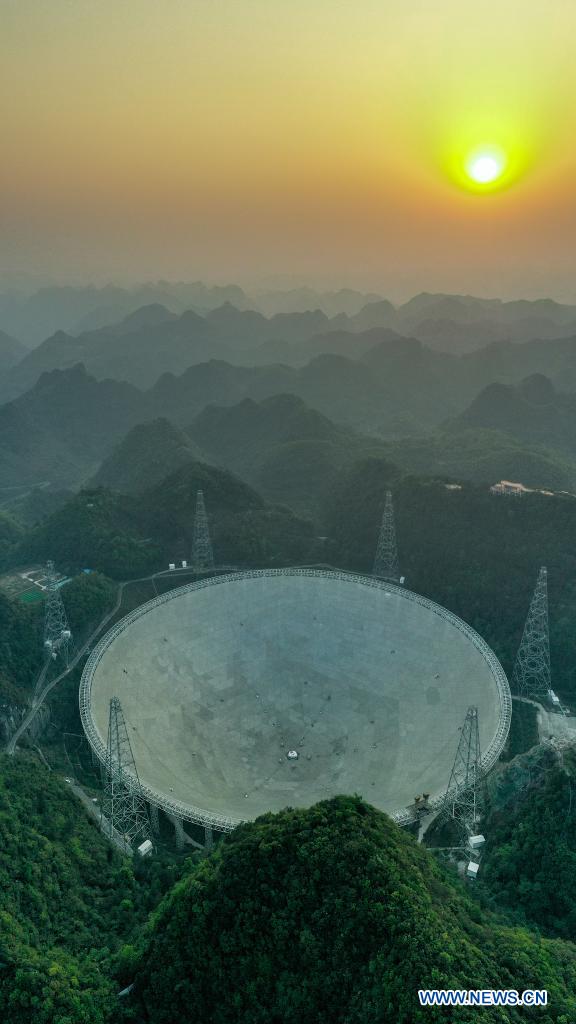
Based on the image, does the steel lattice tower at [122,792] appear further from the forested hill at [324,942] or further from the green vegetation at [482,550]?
the green vegetation at [482,550]

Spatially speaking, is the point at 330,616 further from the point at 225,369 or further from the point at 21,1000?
the point at 225,369

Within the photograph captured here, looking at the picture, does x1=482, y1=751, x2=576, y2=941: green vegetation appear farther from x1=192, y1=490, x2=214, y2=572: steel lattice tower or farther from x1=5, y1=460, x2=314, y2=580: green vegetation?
x1=5, y1=460, x2=314, y2=580: green vegetation

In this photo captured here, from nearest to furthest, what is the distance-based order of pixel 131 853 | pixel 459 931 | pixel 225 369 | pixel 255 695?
pixel 459 931 → pixel 131 853 → pixel 255 695 → pixel 225 369

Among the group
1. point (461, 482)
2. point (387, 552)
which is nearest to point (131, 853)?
point (387, 552)

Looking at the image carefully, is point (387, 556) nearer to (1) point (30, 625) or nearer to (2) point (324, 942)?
(1) point (30, 625)

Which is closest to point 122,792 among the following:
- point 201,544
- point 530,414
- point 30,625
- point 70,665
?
point 70,665
